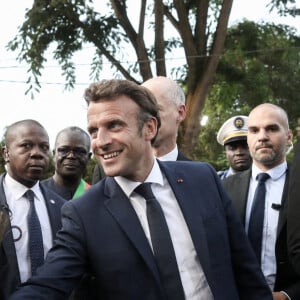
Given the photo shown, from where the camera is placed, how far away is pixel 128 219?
8.26 ft

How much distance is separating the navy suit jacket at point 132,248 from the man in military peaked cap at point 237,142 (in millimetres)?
2601

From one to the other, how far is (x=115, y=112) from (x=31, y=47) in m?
10.7

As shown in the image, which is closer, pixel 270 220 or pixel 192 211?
pixel 192 211

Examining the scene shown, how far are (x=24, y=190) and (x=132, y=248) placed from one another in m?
1.31

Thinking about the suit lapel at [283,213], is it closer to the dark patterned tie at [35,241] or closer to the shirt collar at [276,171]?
the shirt collar at [276,171]

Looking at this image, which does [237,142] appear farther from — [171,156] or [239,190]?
[171,156]

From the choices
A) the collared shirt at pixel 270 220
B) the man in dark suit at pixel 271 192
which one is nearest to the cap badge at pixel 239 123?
the man in dark suit at pixel 271 192

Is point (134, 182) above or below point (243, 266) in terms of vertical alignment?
above

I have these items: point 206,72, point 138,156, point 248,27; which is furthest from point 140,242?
point 248,27

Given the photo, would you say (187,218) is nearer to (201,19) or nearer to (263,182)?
(263,182)

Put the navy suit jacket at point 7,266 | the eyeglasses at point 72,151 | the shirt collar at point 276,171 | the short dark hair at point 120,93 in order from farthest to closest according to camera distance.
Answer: the eyeglasses at point 72,151
the shirt collar at point 276,171
the navy suit jacket at point 7,266
the short dark hair at point 120,93

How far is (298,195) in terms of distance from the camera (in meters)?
2.39

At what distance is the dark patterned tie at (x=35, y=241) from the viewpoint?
329 cm

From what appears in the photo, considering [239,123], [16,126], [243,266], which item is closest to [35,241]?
[16,126]
